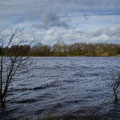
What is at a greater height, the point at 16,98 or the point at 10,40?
the point at 10,40

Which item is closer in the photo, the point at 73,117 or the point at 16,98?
the point at 73,117

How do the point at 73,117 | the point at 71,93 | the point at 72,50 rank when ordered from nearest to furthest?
the point at 73,117
the point at 71,93
the point at 72,50

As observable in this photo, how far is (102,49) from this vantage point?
165000mm

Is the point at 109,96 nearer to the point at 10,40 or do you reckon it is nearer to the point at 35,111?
the point at 35,111

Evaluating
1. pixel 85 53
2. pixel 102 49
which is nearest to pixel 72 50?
pixel 85 53

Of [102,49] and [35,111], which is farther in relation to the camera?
[102,49]

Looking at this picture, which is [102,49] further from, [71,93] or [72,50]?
[71,93]

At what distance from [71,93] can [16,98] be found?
5295 mm

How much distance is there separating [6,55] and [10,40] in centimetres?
127

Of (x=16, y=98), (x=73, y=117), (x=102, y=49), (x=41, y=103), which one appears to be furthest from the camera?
(x=102, y=49)

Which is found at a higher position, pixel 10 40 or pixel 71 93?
pixel 10 40

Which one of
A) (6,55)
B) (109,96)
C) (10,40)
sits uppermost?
(10,40)

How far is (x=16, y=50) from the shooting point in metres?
9.95

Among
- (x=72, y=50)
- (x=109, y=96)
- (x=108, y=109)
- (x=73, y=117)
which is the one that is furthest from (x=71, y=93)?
(x=72, y=50)
